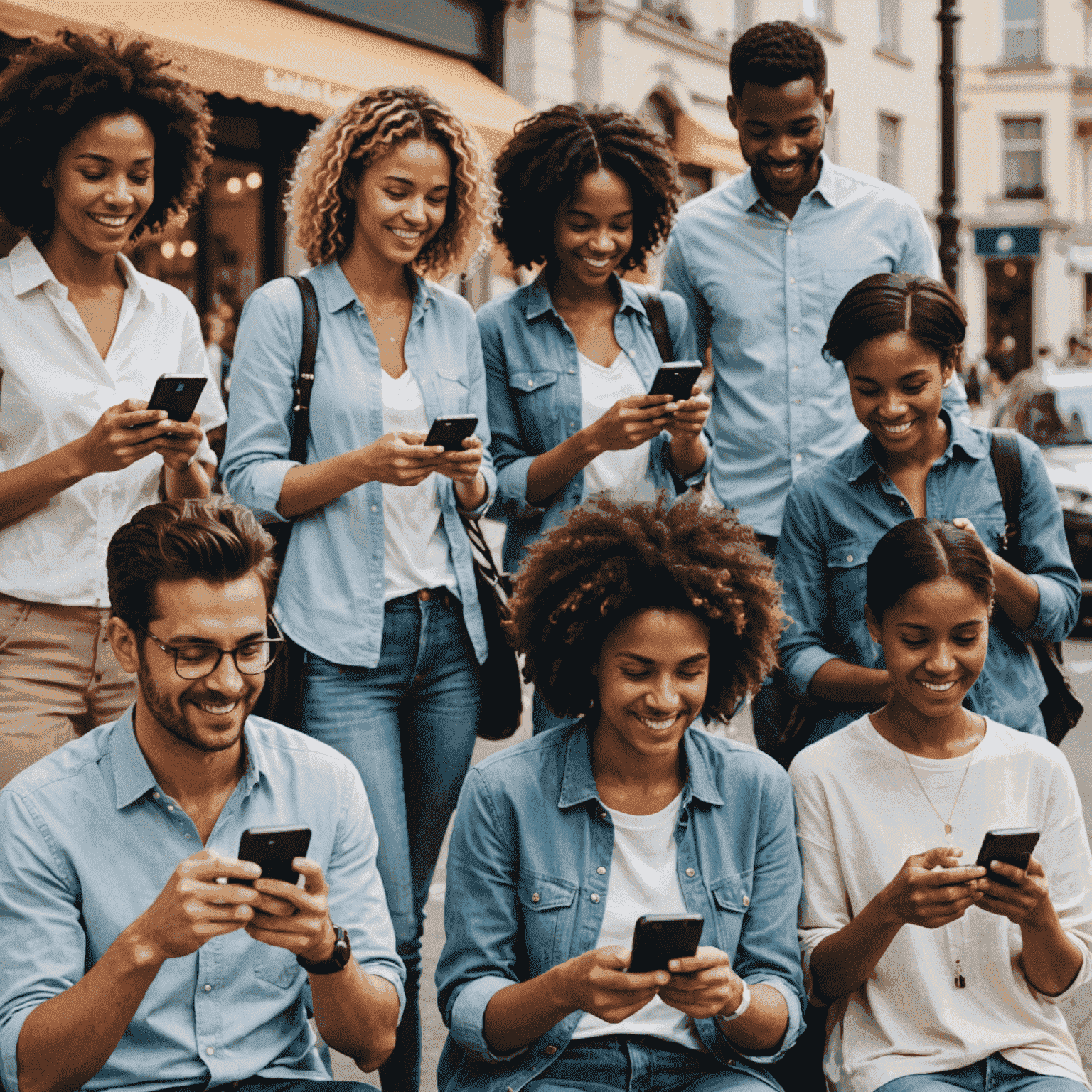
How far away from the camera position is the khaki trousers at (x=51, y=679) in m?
3.28

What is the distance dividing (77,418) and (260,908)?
145cm

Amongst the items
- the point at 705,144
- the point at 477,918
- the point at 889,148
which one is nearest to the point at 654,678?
the point at 477,918

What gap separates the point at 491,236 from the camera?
13.4 feet

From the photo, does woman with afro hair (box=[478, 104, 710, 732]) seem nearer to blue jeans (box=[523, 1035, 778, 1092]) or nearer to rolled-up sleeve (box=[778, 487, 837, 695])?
rolled-up sleeve (box=[778, 487, 837, 695])

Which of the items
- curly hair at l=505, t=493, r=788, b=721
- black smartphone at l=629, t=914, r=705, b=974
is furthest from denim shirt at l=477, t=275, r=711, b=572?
black smartphone at l=629, t=914, r=705, b=974

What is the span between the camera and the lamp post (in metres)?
12.4

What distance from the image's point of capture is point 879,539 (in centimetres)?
354

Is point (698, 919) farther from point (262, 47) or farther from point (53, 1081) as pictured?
point (262, 47)

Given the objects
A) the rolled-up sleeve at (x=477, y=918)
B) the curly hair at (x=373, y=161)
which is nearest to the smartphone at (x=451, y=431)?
the curly hair at (x=373, y=161)

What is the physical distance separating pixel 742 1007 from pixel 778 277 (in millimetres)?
2089

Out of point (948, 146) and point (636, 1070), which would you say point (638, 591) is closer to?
point (636, 1070)

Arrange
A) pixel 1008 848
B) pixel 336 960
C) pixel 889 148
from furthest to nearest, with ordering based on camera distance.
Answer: pixel 889 148 < pixel 1008 848 < pixel 336 960

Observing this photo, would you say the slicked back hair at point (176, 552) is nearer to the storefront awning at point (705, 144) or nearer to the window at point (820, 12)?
the storefront awning at point (705, 144)

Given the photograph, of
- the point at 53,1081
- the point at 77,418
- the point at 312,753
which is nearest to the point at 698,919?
the point at 312,753
